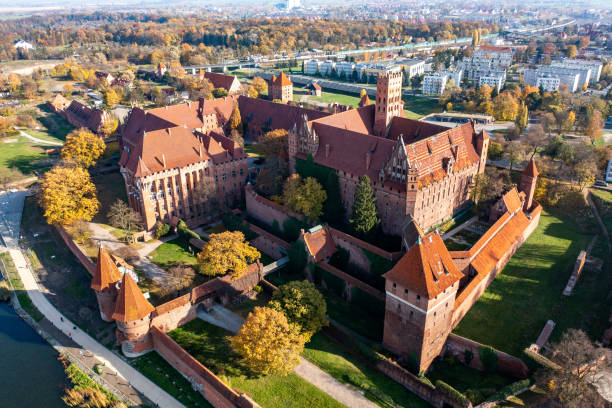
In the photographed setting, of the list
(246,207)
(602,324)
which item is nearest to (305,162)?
(246,207)

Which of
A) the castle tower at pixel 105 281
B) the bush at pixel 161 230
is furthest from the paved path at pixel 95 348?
the bush at pixel 161 230

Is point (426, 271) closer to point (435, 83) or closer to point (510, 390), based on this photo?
point (510, 390)

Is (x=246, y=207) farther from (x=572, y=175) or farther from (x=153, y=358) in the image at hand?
(x=572, y=175)

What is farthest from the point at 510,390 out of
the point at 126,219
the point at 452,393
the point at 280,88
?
the point at 280,88

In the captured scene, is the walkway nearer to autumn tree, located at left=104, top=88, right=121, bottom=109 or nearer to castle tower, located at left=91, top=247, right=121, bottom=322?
castle tower, located at left=91, top=247, right=121, bottom=322

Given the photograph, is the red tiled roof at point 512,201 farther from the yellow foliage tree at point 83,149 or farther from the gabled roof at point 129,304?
the yellow foliage tree at point 83,149
